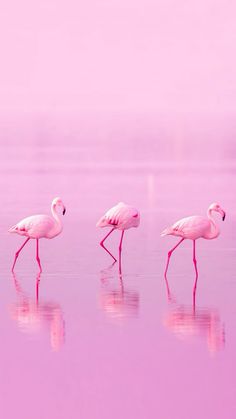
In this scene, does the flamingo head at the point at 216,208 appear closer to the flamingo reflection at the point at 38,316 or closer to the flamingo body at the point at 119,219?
the flamingo body at the point at 119,219

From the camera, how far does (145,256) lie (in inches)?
642

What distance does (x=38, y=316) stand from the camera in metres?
12.7

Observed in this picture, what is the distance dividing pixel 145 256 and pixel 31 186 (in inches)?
480

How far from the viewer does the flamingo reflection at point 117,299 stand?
12930mm

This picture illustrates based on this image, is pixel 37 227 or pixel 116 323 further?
pixel 37 227

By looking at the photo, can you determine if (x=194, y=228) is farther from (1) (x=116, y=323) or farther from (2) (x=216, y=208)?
(1) (x=116, y=323)

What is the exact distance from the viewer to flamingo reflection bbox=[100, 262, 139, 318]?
1293 centimetres

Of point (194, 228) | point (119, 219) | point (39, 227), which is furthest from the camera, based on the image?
point (119, 219)

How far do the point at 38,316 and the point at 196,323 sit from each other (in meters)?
1.49

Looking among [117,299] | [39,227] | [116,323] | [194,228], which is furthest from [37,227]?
[116,323]

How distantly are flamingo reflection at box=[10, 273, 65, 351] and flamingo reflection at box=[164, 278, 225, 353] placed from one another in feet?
3.32

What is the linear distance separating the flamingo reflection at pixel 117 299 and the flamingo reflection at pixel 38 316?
51cm

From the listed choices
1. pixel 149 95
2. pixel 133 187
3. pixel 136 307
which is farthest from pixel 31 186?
pixel 149 95

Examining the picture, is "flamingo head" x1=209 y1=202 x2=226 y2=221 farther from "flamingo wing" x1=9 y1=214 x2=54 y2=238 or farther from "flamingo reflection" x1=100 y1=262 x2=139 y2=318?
"flamingo wing" x1=9 y1=214 x2=54 y2=238
